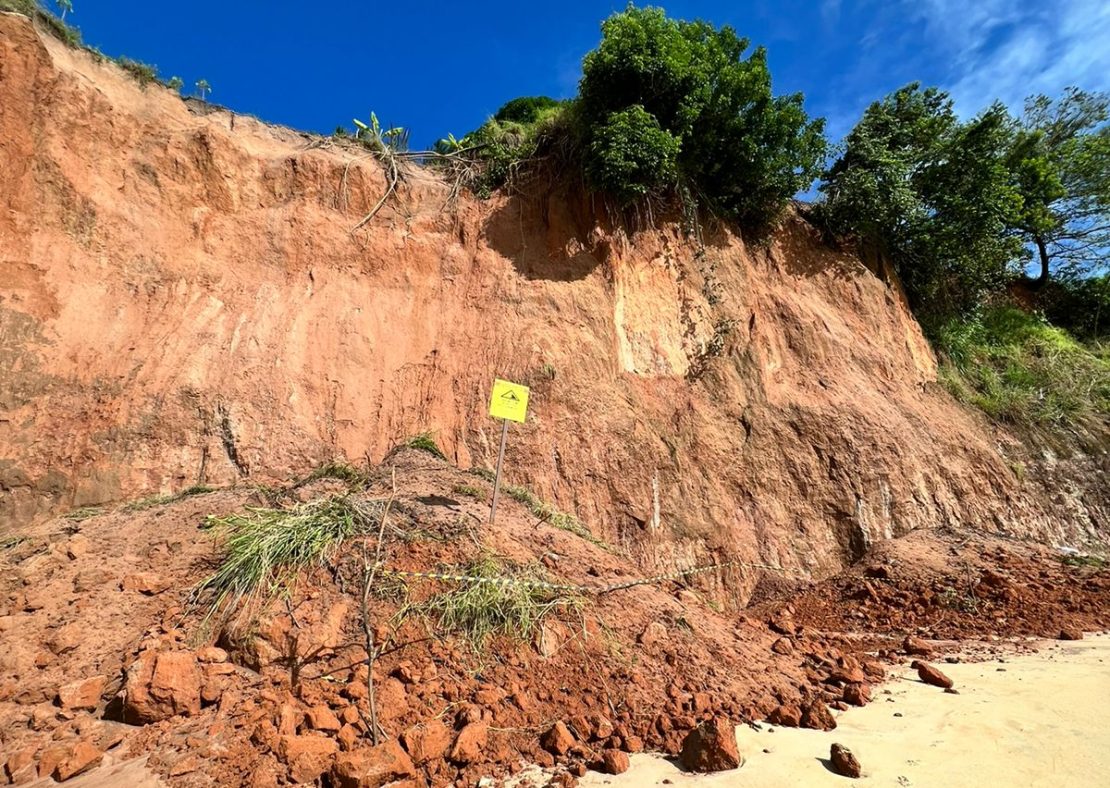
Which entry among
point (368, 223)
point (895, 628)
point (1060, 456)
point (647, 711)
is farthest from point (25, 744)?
point (1060, 456)

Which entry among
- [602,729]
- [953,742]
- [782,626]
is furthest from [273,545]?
[782,626]

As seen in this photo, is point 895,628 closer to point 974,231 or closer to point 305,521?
point 305,521

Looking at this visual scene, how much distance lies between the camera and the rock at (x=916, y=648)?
5.32 metres

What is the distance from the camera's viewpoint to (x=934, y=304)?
40.9 ft

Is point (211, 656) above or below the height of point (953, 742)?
above

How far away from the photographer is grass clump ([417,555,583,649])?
12.2ft

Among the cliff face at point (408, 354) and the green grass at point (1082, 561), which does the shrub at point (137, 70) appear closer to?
the cliff face at point (408, 354)

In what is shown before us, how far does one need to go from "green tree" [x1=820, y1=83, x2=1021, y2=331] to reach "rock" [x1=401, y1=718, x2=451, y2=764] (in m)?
11.9

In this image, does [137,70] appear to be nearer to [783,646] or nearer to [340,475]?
[340,475]

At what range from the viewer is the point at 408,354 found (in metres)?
8.57

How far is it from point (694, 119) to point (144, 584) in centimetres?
963

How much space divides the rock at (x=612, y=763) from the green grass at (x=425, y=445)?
187 inches

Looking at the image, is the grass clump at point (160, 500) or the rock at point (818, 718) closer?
the rock at point (818, 718)

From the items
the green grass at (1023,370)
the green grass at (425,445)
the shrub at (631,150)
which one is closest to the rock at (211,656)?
the green grass at (425,445)
